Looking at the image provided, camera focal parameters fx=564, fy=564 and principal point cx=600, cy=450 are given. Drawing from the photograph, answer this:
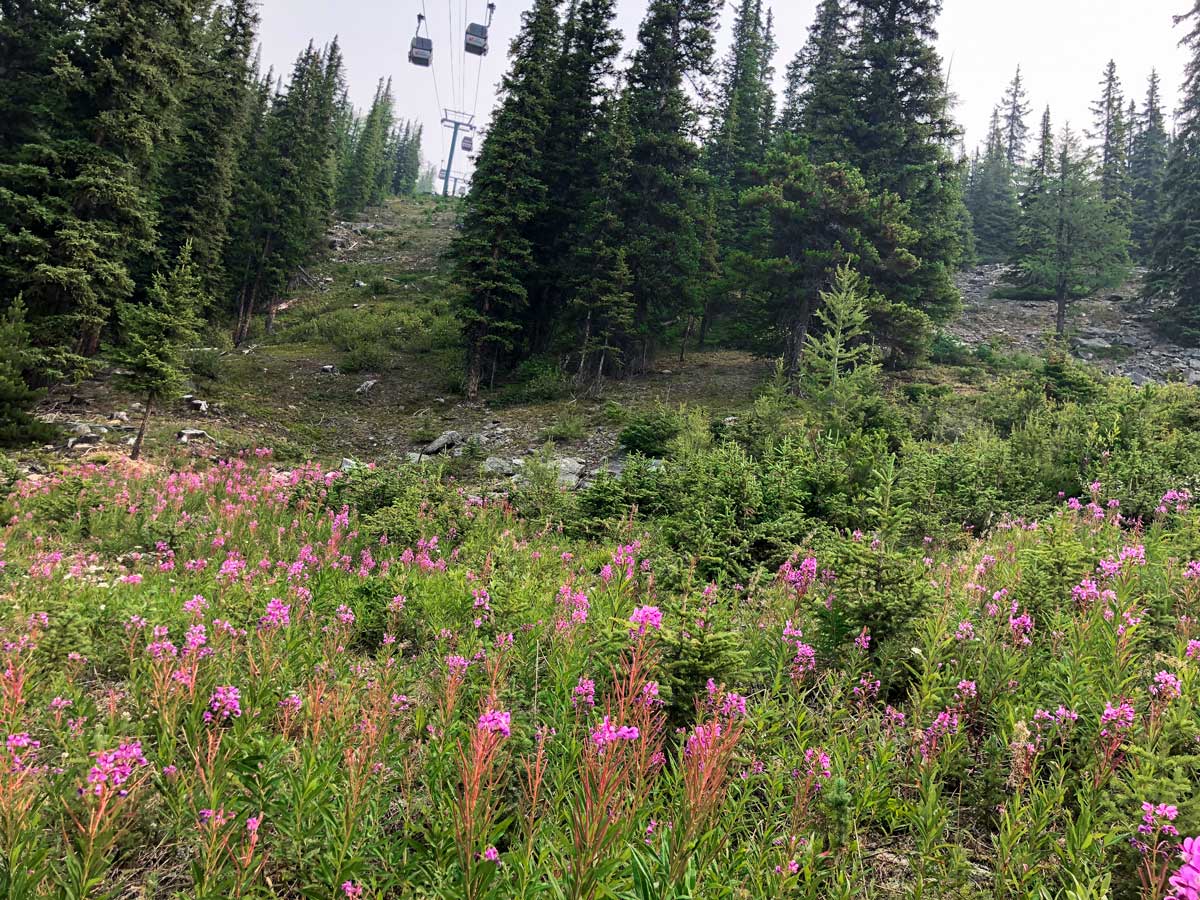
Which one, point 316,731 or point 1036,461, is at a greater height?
point 1036,461

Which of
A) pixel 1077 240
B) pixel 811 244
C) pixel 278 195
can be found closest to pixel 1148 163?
pixel 1077 240

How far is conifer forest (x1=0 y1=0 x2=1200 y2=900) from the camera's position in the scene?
2.31 m

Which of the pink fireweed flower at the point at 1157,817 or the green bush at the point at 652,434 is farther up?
the green bush at the point at 652,434

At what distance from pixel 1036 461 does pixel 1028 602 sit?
614 cm

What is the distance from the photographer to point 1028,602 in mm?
4238

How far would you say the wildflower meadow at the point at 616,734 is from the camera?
79.6 inches

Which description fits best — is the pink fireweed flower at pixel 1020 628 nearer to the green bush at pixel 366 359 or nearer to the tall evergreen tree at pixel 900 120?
the tall evergreen tree at pixel 900 120

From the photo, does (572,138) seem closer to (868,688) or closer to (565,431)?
(565,431)

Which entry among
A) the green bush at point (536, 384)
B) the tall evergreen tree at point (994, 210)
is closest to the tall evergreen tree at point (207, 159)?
the green bush at point (536, 384)

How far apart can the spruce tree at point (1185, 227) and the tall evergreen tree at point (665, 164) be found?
88.2 ft

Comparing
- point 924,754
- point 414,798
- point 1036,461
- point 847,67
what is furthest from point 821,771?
point 847,67

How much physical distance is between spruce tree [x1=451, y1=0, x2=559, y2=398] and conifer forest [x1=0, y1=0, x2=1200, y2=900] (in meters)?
0.23

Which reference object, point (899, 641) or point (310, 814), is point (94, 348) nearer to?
point (310, 814)

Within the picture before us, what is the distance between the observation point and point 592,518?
9523mm
